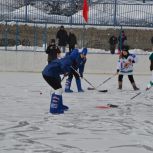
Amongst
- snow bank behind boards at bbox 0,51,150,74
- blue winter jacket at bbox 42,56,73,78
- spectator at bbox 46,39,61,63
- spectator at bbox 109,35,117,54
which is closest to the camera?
blue winter jacket at bbox 42,56,73,78

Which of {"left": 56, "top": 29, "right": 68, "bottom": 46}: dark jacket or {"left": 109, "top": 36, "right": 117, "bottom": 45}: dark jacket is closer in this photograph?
{"left": 56, "top": 29, "right": 68, "bottom": 46}: dark jacket

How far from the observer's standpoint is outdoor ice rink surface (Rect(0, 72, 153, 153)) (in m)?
6.41

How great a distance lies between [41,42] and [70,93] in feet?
30.5

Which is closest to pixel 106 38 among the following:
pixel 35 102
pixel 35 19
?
pixel 35 19

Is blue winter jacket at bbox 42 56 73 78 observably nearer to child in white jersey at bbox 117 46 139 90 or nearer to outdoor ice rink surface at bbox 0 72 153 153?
outdoor ice rink surface at bbox 0 72 153 153

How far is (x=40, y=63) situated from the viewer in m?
20.5

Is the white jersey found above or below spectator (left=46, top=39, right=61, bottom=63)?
below

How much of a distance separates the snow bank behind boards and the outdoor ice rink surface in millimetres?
7884

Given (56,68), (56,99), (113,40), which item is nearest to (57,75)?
(56,68)

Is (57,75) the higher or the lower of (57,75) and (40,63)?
the higher

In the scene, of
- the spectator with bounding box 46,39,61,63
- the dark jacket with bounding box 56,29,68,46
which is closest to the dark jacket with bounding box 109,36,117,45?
the dark jacket with bounding box 56,29,68,46

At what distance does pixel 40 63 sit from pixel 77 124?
12601mm

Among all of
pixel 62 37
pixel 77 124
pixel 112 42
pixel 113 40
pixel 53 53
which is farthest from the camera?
pixel 113 40

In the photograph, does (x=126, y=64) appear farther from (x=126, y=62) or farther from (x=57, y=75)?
(x=57, y=75)
